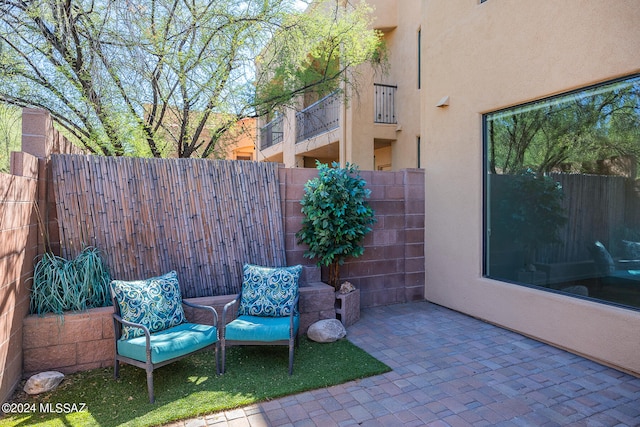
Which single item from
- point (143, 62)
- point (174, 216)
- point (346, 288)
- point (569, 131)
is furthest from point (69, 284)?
point (569, 131)

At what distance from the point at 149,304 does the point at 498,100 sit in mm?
4808

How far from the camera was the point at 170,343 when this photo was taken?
3.33 meters

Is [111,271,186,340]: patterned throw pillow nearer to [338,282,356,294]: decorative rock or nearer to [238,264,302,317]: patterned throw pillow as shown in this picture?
[238,264,302,317]: patterned throw pillow

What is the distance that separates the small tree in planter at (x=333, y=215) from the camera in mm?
4934

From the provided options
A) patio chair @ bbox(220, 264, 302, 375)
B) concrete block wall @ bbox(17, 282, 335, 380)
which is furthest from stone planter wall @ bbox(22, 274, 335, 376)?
patio chair @ bbox(220, 264, 302, 375)

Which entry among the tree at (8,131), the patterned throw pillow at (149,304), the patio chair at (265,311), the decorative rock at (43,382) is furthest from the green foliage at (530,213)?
the tree at (8,131)

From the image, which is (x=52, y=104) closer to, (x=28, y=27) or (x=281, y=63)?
(x=28, y=27)

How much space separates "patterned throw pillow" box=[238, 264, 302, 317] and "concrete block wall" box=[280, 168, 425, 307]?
1443mm

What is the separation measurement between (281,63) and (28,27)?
12.9 ft

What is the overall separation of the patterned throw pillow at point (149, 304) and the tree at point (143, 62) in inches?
120

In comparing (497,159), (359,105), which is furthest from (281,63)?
(497,159)

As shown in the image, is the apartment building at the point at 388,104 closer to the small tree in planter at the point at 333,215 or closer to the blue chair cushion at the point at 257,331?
the small tree in planter at the point at 333,215

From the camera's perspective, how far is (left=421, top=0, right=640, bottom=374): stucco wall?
3.68 meters

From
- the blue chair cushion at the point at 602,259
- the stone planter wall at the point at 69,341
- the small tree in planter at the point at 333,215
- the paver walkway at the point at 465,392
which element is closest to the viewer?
the paver walkway at the point at 465,392
